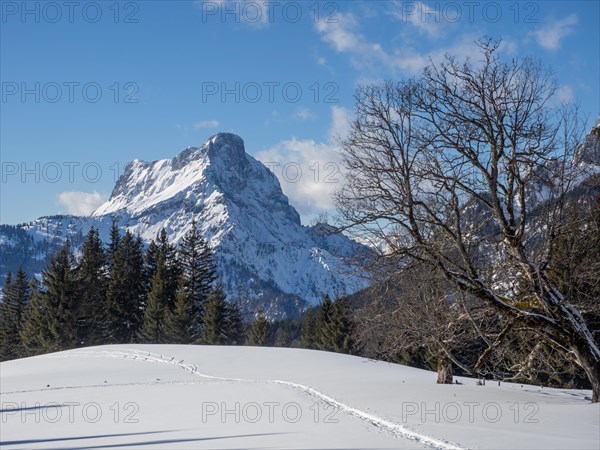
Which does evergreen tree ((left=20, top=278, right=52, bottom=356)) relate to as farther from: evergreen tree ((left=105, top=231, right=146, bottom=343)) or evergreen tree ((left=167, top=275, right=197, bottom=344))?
evergreen tree ((left=167, top=275, right=197, bottom=344))

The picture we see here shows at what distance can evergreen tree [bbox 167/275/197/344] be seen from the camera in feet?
163

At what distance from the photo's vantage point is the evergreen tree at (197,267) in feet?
174

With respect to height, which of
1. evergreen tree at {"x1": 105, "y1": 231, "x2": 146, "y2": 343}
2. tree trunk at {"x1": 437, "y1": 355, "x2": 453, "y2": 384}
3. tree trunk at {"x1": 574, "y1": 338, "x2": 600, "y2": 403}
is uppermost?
evergreen tree at {"x1": 105, "y1": 231, "x2": 146, "y2": 343}

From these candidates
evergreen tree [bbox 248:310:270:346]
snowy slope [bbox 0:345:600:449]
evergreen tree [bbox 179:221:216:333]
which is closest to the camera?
snowy slope [bbox 0:345:600:449]

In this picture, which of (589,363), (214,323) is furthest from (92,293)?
(589,363)

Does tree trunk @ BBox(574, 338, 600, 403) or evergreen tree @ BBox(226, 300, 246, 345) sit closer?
tree trunk @ BBox(574, 338, 600, 403)

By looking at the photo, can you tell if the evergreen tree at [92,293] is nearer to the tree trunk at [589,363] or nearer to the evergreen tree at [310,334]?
the evergreen tree at [310,334]

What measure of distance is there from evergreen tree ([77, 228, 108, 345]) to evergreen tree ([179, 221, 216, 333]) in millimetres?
7822

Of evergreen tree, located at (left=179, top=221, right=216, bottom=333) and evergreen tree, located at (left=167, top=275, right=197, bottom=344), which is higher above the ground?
evergreen tree, located at (left=179, top=221, right=216, bottom=333)

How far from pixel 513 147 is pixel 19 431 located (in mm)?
12274

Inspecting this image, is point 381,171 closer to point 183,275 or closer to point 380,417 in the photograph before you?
point 380,417

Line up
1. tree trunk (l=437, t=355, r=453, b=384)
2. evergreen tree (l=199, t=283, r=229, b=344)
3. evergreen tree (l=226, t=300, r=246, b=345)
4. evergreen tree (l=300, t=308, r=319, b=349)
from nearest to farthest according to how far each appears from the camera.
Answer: tree trunk (l=437, t=355, r=453, b=384) < evergreen tree (l=199, t=283, r=229, b=344) < evergreen tree (l=226, t=300, r=246, b=345) < evergreen tree (l=300, t=308, r=319, b=349)

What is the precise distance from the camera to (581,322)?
12.2 meters

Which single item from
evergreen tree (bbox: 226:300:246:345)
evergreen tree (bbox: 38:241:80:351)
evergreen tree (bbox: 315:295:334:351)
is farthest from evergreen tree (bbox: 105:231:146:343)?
evergreen tree (bbox: 315:295:334:351)
